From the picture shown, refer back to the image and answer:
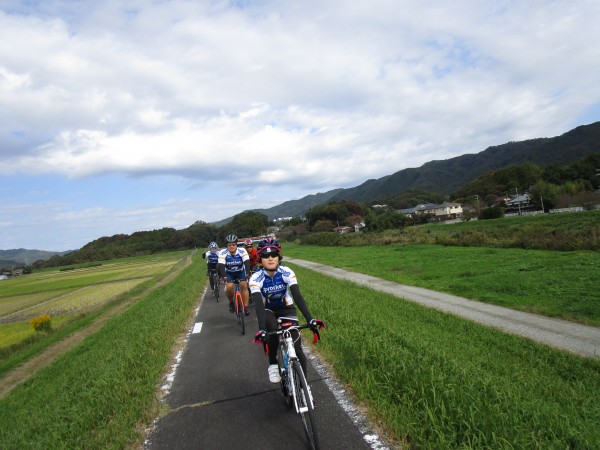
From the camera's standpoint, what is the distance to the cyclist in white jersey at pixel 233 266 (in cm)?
934

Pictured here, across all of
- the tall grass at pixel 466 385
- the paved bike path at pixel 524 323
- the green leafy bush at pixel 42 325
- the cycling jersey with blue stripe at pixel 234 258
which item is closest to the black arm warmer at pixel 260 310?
the tall grass at pixel 466 385

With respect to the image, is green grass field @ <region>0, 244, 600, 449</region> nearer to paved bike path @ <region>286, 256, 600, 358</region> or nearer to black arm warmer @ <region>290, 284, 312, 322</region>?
paved bike path @ <region>286, 256, 600, 358</region>

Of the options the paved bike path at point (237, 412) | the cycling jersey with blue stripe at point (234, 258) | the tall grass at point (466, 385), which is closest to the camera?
the tall grass at point (466, 385)

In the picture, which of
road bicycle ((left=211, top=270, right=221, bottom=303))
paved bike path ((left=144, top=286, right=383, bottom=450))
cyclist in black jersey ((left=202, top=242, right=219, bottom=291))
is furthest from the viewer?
road bicycle ((left=211, top=270, right=221, bottom=303))

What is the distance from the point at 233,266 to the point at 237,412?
17.3 feet

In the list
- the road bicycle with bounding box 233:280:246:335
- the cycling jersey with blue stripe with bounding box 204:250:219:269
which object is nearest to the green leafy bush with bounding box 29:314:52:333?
the cycling jersey with blue stripe with bounding box 204:250:219:269

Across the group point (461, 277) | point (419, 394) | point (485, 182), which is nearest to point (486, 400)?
point (419, 394)

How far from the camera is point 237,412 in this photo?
456 centimetres

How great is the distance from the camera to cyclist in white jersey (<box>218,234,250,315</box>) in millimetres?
9336

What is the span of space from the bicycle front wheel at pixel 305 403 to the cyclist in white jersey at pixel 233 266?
547 centimetres

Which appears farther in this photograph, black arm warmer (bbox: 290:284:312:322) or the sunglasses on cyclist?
the sunglasses on cyclist

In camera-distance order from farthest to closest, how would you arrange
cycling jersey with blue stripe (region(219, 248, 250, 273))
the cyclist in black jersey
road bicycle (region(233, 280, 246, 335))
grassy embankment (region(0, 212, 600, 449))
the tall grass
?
the cyclist in black jersey
cycling jersey with blue stripe (region(219, 248, 250, 273))
road bicycle (region(233, 280, 246, 335))
grassy embankment (region(0, 212, 600, 449))
the tall grass

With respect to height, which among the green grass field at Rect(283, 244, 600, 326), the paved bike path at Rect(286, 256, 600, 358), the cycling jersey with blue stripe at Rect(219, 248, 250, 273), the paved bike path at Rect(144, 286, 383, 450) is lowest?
the green grass field at Rect(283, 244, 600, 326)

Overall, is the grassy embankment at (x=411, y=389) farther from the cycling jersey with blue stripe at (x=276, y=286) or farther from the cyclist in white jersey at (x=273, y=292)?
the cycling jersey with blue stripe at (x=276, y=286)
